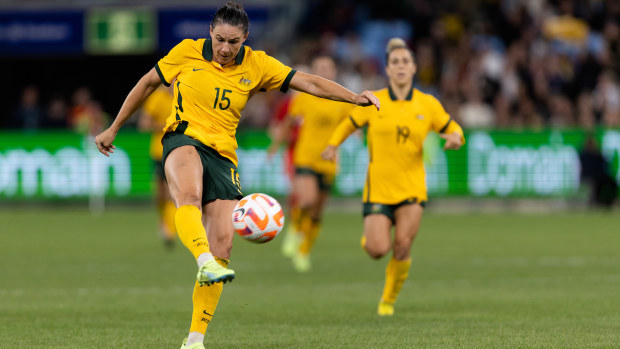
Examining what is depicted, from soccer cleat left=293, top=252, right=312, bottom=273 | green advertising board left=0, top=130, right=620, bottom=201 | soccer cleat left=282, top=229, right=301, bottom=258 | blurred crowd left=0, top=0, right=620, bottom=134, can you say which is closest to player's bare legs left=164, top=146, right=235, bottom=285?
soccer cleat left=293, top=252, right=312, bottom=273

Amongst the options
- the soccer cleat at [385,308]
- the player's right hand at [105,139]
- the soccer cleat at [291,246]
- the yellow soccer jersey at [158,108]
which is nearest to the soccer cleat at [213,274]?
the player's right hand at [105,139]

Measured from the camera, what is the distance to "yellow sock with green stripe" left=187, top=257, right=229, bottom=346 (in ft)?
24.3

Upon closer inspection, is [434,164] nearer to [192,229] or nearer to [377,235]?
[377,235]

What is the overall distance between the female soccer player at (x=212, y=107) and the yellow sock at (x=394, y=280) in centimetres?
286

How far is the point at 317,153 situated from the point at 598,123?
13.5 meters

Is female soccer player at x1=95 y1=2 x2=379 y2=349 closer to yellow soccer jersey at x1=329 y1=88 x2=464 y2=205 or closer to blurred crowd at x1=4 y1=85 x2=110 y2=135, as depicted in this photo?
yellow soccer jersey at x1=329 y1=88 x2=464 y2=205

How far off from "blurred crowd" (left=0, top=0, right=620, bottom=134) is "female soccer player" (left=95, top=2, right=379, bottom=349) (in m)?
18.2

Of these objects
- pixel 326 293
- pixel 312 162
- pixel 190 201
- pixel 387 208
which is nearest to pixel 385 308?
pixel 387 208

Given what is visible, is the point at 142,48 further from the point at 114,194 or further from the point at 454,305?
the point at 454,305

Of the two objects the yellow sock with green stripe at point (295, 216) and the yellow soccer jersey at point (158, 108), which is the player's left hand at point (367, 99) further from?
the yellow soccer jersey at point (158, 108)

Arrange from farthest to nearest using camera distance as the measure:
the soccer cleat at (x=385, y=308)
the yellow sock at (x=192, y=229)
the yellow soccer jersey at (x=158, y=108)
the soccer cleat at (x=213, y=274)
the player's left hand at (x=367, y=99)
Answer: the yellow soccer jersey at (x=158, y=108)
the soccer cleat at (x=385, y=308)
the player's left hand at (x=367, y=99)
the yellow sock at (x=192, y=229)
the soccer cleat at (x=213, y=274)

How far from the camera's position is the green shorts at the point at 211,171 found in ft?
24.7

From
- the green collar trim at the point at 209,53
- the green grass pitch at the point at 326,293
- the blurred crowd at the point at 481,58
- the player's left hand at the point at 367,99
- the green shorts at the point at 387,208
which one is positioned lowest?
the green grass pitch at the point at 326,293

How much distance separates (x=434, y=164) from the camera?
25.2 m
